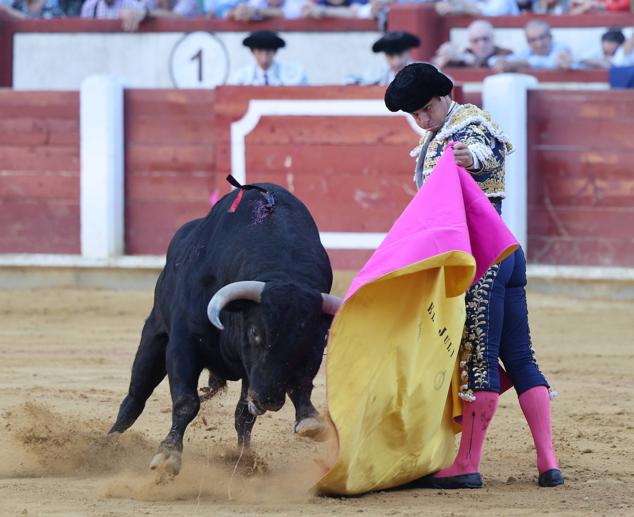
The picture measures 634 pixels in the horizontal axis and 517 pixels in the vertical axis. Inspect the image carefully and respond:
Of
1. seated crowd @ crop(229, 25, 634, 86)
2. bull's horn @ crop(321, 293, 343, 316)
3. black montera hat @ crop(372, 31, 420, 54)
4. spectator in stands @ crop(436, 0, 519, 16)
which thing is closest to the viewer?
bull's horn @ crop(321, 293, 343, 316)

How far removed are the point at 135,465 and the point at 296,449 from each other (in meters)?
0.56

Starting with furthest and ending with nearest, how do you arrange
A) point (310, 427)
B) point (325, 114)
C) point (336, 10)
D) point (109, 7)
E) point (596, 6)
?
1. point (109, 7)
2. point (336, 10)
3. point (596, 6)
4. point (325, 114)
5. point (310, 427)

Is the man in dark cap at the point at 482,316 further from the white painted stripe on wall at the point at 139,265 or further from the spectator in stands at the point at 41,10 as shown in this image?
the spectator in stands at the point at 41,10

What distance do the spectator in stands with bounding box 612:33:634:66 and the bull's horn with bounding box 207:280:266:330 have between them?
5.35m

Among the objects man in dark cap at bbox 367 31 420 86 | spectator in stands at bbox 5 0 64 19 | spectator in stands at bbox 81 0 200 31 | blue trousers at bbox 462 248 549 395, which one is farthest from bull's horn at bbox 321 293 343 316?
spectator in stands at bbox 5 0 64 19

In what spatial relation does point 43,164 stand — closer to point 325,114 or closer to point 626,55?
point 325,114

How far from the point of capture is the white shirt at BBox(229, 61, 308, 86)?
8.21 m

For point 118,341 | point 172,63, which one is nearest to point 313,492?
point 118,341

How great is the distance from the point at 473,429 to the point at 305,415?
470mm

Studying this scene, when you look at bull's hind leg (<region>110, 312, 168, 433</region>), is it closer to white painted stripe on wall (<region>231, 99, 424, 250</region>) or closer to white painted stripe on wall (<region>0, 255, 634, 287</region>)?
white painted stripe on wall (<region>231, 99, 424, 250</region>)

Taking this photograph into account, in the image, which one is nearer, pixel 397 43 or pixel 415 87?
pixel 415 87

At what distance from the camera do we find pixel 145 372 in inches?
164

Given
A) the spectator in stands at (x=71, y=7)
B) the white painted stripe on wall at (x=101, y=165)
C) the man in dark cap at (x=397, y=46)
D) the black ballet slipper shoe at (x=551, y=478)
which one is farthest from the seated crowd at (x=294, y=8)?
the black ballet slipper shoe at (x=551, y=478)

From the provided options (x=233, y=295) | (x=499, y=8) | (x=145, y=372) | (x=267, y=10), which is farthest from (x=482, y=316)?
(x=267, y=10)
